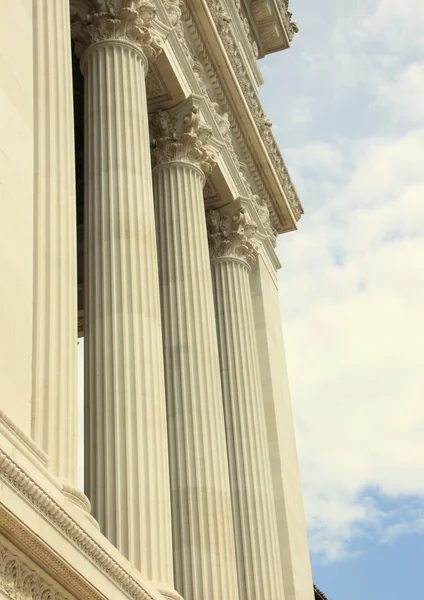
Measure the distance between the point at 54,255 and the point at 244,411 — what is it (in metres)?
17.0

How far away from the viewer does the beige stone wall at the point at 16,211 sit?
1978cm

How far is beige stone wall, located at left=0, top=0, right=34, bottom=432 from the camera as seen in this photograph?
1978 cm

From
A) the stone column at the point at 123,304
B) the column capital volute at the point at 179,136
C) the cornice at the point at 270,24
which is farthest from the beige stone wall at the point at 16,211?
the cornice at the point at 270,24

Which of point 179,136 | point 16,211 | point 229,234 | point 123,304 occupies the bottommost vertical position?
point 16,211

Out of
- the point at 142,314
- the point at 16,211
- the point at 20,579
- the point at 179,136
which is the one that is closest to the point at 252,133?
the point at 179,136

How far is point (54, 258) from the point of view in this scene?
23250 mm

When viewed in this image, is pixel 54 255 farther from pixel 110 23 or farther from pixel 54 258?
pixel 110 23

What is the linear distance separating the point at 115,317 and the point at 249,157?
1922 cm

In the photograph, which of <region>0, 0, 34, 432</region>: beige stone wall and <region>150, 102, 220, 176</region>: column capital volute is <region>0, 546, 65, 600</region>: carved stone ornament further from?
<region>150, 102, 220, 176</region>: column capital volute

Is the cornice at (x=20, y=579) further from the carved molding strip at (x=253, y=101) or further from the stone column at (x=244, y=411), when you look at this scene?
the carved molding strip at (x=253, y=101)

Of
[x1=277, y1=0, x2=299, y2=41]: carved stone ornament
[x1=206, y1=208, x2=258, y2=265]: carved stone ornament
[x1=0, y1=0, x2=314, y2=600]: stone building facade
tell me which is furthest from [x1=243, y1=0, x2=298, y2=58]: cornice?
[x1=206, y1=208, x2=258, y2=265]: carved stone ornament

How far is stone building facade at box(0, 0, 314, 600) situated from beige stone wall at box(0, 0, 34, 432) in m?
0.05

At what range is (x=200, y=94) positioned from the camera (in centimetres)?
3962

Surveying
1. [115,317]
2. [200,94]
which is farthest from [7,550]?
[200,94]
